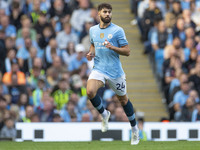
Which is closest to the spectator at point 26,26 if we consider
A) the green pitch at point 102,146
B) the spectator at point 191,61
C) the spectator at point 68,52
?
the spectator at point 68,52

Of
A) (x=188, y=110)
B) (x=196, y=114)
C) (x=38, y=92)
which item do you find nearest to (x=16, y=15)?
(x=38, y=92)

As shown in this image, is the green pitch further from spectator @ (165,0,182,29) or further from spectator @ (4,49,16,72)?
spectator @ (165,0,182,29)

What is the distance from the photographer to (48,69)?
64.4ft

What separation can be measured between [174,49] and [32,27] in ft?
12.7

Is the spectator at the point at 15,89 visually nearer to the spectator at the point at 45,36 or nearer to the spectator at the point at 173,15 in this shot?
the spectator at the point at 45,36

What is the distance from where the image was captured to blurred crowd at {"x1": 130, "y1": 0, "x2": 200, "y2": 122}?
19750 millimetres

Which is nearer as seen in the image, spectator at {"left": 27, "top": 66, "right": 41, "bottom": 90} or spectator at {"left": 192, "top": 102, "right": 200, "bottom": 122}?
spectator at {"left": 192, "top": 102, "right": 200, "bottom": 122}

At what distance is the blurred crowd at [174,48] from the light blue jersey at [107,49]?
6.04 meters

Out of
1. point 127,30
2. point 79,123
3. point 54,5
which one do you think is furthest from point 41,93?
point 127,30

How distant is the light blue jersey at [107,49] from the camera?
13.3 meters

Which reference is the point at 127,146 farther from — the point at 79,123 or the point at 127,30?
the point at 127,30

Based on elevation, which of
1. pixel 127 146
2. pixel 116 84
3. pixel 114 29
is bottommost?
pixel 127 146

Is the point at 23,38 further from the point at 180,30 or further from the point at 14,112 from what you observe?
the point at 180,30

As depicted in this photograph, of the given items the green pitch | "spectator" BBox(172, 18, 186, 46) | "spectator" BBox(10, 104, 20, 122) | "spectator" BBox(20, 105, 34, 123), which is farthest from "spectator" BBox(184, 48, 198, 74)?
the green pitch
